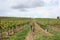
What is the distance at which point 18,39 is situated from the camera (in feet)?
96.6

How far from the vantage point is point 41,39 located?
2441 cm

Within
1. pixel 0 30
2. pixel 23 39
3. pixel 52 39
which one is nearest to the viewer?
pixel 52 39

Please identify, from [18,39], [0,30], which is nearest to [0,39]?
[18,39]

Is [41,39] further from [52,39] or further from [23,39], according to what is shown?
[23,39]

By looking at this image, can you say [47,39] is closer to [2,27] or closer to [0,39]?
[0,39]

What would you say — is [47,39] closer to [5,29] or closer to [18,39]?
[18,39]

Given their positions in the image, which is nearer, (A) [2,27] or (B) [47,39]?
(B) [47,39]

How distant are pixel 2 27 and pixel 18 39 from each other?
1750 centimetres

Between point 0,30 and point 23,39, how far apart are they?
17.0 metres

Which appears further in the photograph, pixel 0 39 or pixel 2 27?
pixel 2 27

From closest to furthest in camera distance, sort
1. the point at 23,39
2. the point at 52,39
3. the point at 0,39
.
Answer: the point at 52,39, the point at 23,39, the point at 0,39

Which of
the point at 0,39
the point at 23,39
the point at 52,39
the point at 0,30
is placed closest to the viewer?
the point at 52,39

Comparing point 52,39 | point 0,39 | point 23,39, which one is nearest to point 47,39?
point 52,39

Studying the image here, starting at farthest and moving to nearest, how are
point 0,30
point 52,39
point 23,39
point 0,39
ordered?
point 0,30 < point 0,39 < point 23,39 < point 52,39
